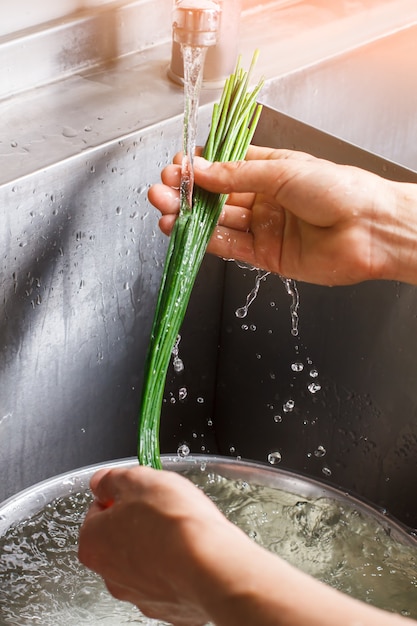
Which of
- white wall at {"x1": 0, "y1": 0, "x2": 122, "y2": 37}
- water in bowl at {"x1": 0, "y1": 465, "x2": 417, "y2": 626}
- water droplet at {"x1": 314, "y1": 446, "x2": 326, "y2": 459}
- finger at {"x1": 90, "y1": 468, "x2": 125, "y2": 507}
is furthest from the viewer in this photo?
water droplet at {"x1": 314, "y1": 446, "x2": 326, "y2": 459}

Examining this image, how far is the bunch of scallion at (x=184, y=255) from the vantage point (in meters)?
0.98

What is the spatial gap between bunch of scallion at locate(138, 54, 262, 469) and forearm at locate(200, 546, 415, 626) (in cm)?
33

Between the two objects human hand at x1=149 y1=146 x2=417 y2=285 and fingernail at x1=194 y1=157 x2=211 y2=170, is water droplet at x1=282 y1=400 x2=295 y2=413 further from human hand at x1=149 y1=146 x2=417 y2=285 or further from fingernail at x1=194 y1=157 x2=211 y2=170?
fingernail at x1=194 y1=157 x2=211 y2=170

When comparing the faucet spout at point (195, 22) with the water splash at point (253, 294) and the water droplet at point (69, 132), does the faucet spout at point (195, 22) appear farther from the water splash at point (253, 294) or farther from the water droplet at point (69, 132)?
the water splash at point (253, 294)

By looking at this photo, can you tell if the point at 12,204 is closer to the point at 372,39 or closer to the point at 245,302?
the point at 245,302

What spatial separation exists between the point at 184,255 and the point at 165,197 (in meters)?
0.07

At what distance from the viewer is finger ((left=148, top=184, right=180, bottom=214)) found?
1037 mm

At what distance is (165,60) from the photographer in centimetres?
134

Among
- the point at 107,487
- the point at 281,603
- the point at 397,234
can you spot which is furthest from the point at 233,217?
the point at 281,603

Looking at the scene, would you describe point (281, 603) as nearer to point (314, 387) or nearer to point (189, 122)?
point (189, 122)

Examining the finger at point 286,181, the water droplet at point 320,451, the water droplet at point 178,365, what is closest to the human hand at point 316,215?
the finger at point 286,181

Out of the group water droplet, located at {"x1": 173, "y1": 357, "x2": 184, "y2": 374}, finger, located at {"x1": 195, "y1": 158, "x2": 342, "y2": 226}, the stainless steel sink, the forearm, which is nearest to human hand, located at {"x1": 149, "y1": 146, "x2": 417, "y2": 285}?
finger, located at {"x1": 195, "y1": 158, "x2": 342, "y2": 226}

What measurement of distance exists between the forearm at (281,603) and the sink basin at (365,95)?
0.79 meters

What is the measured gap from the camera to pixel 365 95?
1.47 m
